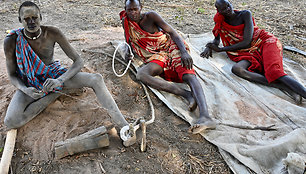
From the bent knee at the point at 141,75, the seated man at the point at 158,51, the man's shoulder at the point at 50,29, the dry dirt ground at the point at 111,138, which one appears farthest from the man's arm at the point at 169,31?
the man's shoulder at the point at 50,29

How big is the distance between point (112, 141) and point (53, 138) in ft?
1.56

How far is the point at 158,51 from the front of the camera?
295 cm

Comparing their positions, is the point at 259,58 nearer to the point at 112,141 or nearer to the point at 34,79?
the point at 112,141

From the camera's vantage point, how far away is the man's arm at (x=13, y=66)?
6.61 feet

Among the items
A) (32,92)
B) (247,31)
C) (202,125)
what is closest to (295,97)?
(247,31)

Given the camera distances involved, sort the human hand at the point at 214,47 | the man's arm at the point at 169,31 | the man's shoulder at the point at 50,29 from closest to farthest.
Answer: the man's shoulder at the point at 50,29 → the man's arm at the point at 169,31 → the human hand at the point at 214,47

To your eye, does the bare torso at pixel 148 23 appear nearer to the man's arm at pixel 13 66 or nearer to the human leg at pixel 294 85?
the man's arm at pixel 13 66

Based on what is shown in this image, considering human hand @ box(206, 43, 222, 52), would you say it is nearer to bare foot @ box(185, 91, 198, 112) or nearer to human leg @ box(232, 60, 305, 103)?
human leg @ box(232, 60, 305, 103)

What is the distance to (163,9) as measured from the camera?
5309mm

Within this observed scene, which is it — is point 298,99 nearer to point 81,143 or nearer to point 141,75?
point 141,75

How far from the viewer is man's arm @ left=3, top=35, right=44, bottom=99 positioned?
2014mm

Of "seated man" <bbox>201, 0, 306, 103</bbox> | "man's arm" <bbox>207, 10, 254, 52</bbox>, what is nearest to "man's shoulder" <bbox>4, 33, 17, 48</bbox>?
"seated man" <bbox>201, 0, 306, 103</bbox>

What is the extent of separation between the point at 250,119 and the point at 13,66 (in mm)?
2076

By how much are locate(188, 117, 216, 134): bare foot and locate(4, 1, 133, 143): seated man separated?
21.4 inches
